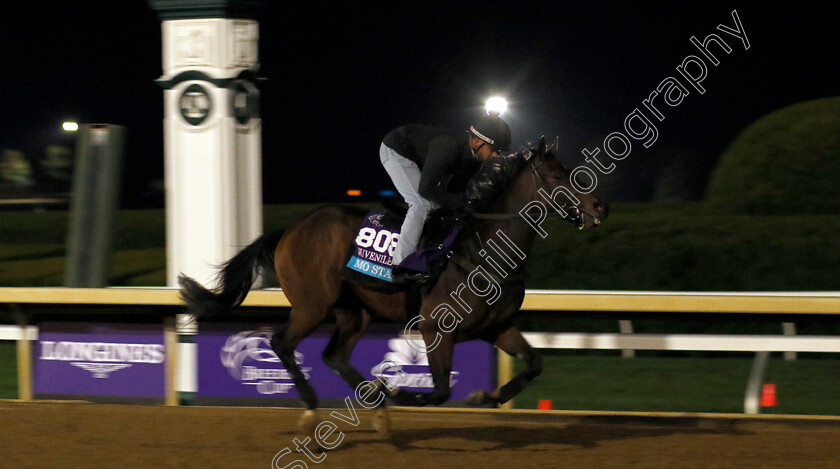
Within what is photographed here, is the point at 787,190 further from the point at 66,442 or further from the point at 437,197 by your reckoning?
the point at 66,442

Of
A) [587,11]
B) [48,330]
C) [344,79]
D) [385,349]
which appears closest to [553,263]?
[385,349]

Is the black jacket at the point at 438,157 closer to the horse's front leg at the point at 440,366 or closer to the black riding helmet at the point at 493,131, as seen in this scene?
the black riding helmet at the point at 493,131

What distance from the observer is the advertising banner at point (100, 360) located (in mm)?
5902

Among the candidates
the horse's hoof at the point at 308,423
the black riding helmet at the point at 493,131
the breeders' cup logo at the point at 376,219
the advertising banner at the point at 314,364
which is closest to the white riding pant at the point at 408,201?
the breeders' cup logo at the point at 376,219

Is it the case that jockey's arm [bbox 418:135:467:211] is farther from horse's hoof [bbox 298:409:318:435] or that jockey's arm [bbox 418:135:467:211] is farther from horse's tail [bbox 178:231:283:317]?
horse's hoof [bbox 298:409:318:435]

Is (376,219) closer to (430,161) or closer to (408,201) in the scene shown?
(408,201)

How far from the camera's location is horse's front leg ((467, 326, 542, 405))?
178 inches

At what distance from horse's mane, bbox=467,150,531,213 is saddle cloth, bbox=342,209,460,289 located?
6.2 inches

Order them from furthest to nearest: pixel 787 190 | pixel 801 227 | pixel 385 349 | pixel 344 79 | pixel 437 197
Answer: pixel 344 79 → pixel 787 190 → pixel 801 227 → pixel 385 349 → pixel 437 197

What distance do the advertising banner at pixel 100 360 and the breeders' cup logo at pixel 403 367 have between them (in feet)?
4.28

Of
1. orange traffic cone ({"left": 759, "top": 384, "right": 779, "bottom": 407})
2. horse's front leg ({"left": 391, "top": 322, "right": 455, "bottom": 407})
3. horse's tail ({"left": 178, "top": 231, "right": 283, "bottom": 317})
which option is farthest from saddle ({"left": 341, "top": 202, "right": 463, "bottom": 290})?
orange traffic cone ({"left": 759, "top": 384, "right": 779, "bottom": 407})

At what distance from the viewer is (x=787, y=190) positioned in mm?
7758

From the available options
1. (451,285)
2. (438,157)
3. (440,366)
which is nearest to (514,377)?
(440,366)

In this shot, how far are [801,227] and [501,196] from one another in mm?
3413
